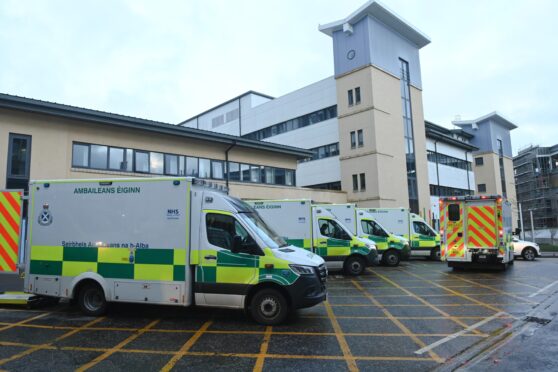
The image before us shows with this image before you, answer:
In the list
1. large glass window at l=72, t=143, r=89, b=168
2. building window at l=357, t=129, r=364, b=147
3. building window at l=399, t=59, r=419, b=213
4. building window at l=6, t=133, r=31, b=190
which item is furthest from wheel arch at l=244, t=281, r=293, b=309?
building window at l=399, t=59, r=419, b=213

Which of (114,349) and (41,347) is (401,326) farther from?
(41,347)

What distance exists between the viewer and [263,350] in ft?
19.0

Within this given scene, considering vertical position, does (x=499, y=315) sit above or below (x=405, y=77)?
below

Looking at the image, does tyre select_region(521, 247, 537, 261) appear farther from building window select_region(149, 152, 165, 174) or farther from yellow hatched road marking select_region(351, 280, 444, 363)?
building window select_region(149, 152, 165, 174)

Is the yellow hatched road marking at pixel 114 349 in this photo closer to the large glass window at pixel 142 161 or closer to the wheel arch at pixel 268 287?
the wheel arch at pixel 268 287

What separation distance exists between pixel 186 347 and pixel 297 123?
3444 cm

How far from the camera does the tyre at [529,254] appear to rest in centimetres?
1994

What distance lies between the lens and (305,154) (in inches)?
1041

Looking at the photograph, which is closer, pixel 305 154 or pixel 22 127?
pixel 22 127

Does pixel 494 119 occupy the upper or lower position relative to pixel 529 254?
upper

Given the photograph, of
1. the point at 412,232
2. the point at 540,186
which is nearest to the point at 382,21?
the point at 412,232

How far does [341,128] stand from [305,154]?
9255 millimetres

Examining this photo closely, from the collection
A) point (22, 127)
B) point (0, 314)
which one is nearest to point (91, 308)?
point (0, 314)

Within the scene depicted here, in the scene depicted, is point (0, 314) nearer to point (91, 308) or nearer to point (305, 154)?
point (91, 308)
